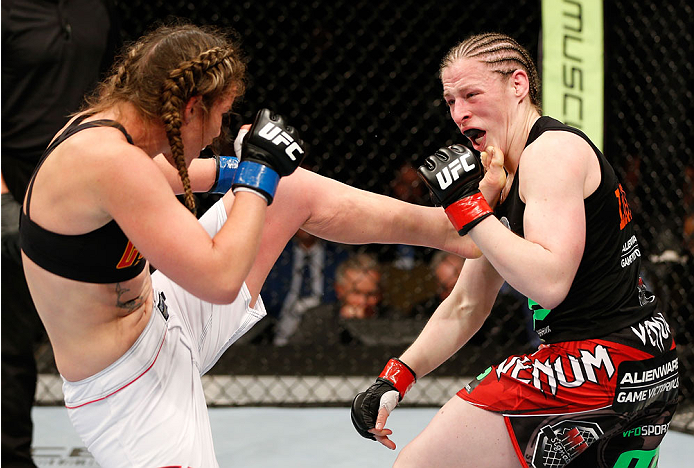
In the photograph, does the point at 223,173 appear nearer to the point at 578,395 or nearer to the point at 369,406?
the point at 369,406

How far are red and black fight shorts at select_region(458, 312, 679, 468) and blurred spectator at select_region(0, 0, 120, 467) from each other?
1377mm

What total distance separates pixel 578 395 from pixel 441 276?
232 centimetres

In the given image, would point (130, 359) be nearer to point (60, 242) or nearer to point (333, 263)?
point (60, 242)

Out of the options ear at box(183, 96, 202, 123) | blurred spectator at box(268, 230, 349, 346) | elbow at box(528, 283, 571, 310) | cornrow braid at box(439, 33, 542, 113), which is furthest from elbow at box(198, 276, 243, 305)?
blurred spectator at box(268, 230, 349, 346)

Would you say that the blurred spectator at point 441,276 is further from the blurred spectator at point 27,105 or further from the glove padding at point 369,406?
the glove padding at point 369,406

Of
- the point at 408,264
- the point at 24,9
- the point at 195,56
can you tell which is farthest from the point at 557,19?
the point at 195,56

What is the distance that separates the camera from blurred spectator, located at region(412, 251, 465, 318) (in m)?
3.60

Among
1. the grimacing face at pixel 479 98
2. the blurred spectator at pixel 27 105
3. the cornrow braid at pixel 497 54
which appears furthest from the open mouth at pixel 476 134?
the blurred spectator at pixel 27 105

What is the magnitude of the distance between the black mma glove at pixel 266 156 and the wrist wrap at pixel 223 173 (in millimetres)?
436

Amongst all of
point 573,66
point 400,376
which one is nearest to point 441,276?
point 573,66

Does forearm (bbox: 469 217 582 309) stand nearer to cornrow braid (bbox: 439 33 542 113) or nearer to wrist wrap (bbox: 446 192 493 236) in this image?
wrist wrap (bbox: 446 192 493 236)

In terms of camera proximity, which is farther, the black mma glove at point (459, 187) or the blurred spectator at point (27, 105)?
the blurred spectator at point (27, 105)

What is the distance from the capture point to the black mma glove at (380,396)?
4.92 feet

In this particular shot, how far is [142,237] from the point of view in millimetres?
1167
